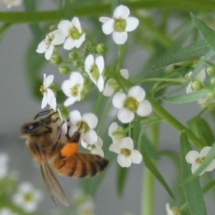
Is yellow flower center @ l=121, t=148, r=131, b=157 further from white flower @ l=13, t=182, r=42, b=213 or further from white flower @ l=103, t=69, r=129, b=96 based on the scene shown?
white flower @ l=13, t=182, r=42, b=213

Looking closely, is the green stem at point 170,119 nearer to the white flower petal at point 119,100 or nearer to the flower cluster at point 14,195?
the white flower petal at point 119,100

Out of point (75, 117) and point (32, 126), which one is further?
point (32, 126)

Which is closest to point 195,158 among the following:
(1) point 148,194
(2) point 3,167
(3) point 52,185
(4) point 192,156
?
(4) point 192,156

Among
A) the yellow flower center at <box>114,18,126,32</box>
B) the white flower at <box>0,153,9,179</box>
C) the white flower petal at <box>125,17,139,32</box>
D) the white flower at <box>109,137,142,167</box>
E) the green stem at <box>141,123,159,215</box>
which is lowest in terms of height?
the green stem at <box>141,123,159,215</box>

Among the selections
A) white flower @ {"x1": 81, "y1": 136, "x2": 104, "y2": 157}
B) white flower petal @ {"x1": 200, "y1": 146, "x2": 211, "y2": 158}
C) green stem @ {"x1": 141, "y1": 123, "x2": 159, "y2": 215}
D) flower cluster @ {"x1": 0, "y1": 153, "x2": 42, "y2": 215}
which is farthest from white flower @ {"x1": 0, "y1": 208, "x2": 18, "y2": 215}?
white flower petal @ {"x1": 200, "y1": 146, "x2": 211, "y2": 158}

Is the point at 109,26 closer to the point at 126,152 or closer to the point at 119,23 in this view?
the point at 119,23

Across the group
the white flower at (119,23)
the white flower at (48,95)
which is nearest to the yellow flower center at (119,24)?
the white flower at (119,23)
